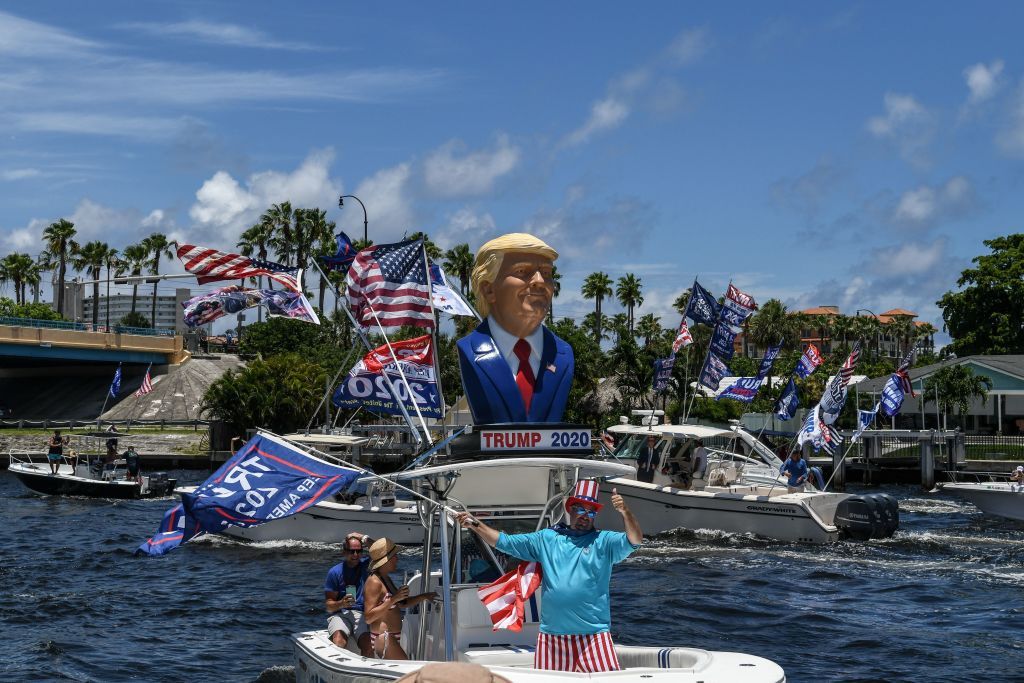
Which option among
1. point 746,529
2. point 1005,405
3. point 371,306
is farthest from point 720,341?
point 1005,405

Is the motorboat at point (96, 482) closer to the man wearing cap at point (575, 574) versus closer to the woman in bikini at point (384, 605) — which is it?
the woman in bikini at point (384, 605)

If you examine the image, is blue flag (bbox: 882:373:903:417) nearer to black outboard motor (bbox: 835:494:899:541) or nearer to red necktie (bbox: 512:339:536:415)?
black outboard motor (bbox: 835:494:899:541)

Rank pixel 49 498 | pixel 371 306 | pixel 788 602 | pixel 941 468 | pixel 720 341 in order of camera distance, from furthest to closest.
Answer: pixel 941 468 → pixel 49 498 → pixel 720 341 → pixel 788 602 → pixel 371 306

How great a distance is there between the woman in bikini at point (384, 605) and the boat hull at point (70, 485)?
1235 inches

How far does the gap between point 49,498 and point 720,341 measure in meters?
24.5

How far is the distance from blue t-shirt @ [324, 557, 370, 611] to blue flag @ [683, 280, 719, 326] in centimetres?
2275

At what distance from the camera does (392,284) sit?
16.9m

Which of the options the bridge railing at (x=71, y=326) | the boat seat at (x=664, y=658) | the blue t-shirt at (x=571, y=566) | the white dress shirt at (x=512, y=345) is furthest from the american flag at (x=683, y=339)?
the bridge railing at (x=71, y=326)

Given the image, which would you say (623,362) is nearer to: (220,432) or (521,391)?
(220,432)

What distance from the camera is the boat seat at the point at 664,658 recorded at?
10055 millimetres

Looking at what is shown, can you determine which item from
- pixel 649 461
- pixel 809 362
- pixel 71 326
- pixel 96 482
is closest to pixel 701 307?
pixel 809 362

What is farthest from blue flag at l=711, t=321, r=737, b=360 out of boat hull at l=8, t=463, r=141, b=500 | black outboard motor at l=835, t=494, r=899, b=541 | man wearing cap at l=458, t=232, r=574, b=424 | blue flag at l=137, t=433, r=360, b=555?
blue flag at l=137, t=433, r=360, b=555

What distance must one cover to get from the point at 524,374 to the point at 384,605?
316cm

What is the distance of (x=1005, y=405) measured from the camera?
6762 centimetres
